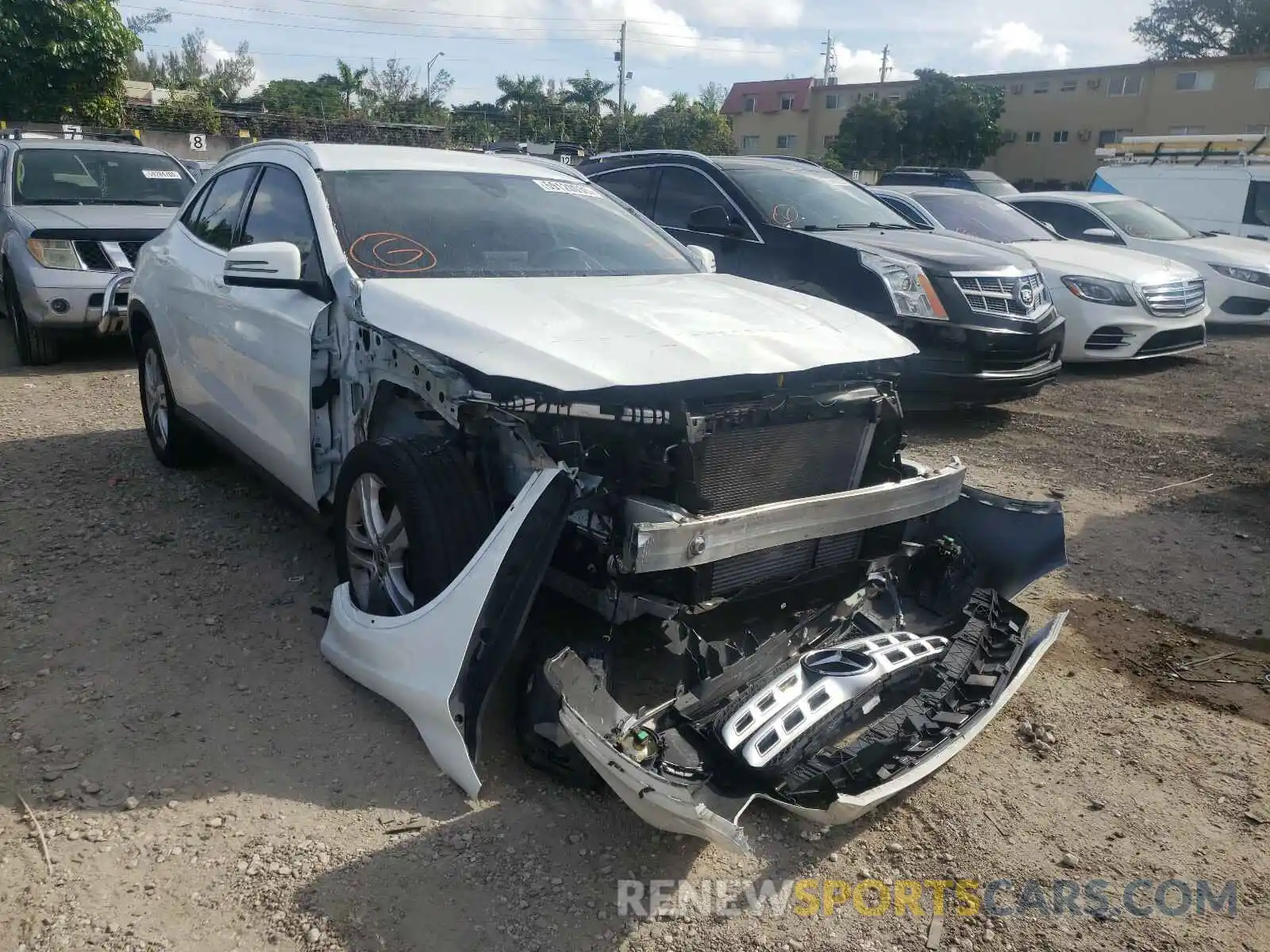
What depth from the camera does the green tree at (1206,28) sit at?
45406 mm

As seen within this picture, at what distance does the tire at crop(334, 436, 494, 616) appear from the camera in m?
3.12

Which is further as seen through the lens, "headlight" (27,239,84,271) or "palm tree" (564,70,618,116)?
Result: "palm tree" (564,70,618,116)

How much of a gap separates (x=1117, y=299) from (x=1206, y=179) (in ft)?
24.5

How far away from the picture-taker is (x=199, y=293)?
479cm

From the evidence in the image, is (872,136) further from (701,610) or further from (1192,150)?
(701,610)

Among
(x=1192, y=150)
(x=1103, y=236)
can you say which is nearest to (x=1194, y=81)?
(x=1192, y=150)

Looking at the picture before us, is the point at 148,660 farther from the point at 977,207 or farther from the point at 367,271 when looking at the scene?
the point at 977,207

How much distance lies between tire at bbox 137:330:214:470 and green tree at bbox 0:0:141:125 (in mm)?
16096

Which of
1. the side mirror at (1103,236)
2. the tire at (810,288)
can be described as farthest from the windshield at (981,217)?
the tire at (810,288)

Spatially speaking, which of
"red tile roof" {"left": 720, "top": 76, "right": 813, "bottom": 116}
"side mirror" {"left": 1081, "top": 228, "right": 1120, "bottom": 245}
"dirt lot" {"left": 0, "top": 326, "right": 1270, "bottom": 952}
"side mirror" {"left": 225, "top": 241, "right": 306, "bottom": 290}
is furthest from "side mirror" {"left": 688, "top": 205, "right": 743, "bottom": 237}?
"red tile roof" {"left": 720, "top": 76, "right": 813, "bottom": 116}

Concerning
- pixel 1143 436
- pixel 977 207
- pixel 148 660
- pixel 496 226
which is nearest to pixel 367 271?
pixel 496 226

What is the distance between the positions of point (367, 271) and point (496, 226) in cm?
69

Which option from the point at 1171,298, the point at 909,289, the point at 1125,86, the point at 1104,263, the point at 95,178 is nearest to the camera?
the point at 909,289

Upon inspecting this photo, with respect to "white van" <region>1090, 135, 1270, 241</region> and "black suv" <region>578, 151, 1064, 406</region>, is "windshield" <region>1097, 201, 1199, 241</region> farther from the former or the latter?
"black suv" <region>578, 151, 1064, 406</region>
